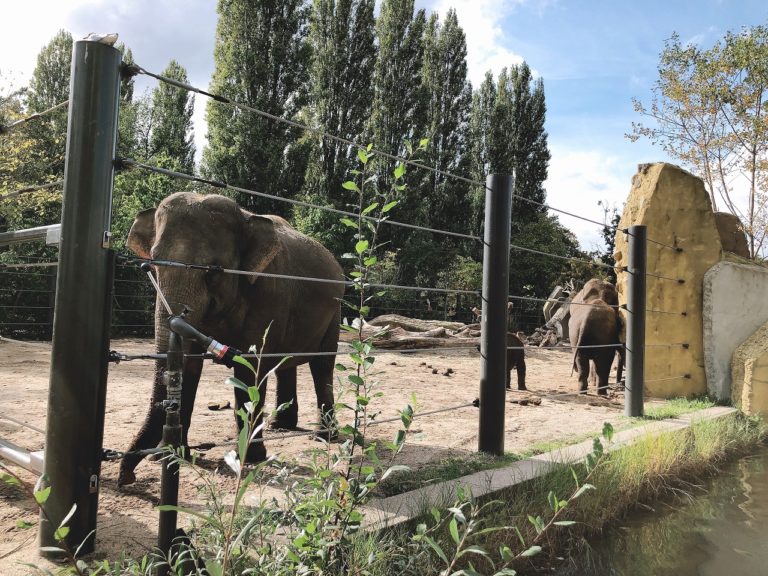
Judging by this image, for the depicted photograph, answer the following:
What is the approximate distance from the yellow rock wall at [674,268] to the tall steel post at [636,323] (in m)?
1.23

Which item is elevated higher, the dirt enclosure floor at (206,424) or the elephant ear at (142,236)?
the elephant ear at (142,236)

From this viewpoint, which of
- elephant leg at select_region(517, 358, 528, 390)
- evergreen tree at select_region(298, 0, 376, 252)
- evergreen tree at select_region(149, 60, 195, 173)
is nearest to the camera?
elephant leg at select_region(517, 358, 528, 390)

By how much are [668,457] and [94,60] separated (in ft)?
11.4

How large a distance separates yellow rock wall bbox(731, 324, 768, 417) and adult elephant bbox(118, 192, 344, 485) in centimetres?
407

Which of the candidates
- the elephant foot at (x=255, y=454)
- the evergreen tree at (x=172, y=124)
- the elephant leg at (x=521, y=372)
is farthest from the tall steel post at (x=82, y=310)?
the evergreen tree at (x=172, y=124)

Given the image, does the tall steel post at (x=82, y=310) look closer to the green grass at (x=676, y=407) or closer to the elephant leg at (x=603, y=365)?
the green grass at (x=676, y=407)

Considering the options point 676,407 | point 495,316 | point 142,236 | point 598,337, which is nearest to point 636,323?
point 676,407

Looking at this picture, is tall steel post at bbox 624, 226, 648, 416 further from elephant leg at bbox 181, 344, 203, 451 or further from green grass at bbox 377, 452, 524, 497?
elephant leg at bbox 181, 344, 203, 451

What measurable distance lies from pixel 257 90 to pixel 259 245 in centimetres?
1804

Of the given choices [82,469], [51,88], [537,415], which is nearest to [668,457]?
[537,415]

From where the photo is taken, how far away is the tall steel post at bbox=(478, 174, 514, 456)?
9.94 feet

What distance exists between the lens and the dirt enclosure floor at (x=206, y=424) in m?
1.91

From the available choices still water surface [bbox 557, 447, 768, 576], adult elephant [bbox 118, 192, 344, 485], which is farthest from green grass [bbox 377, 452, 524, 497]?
still water surface [bbox 557, 447, 768, 576]

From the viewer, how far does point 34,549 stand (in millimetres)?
1686
